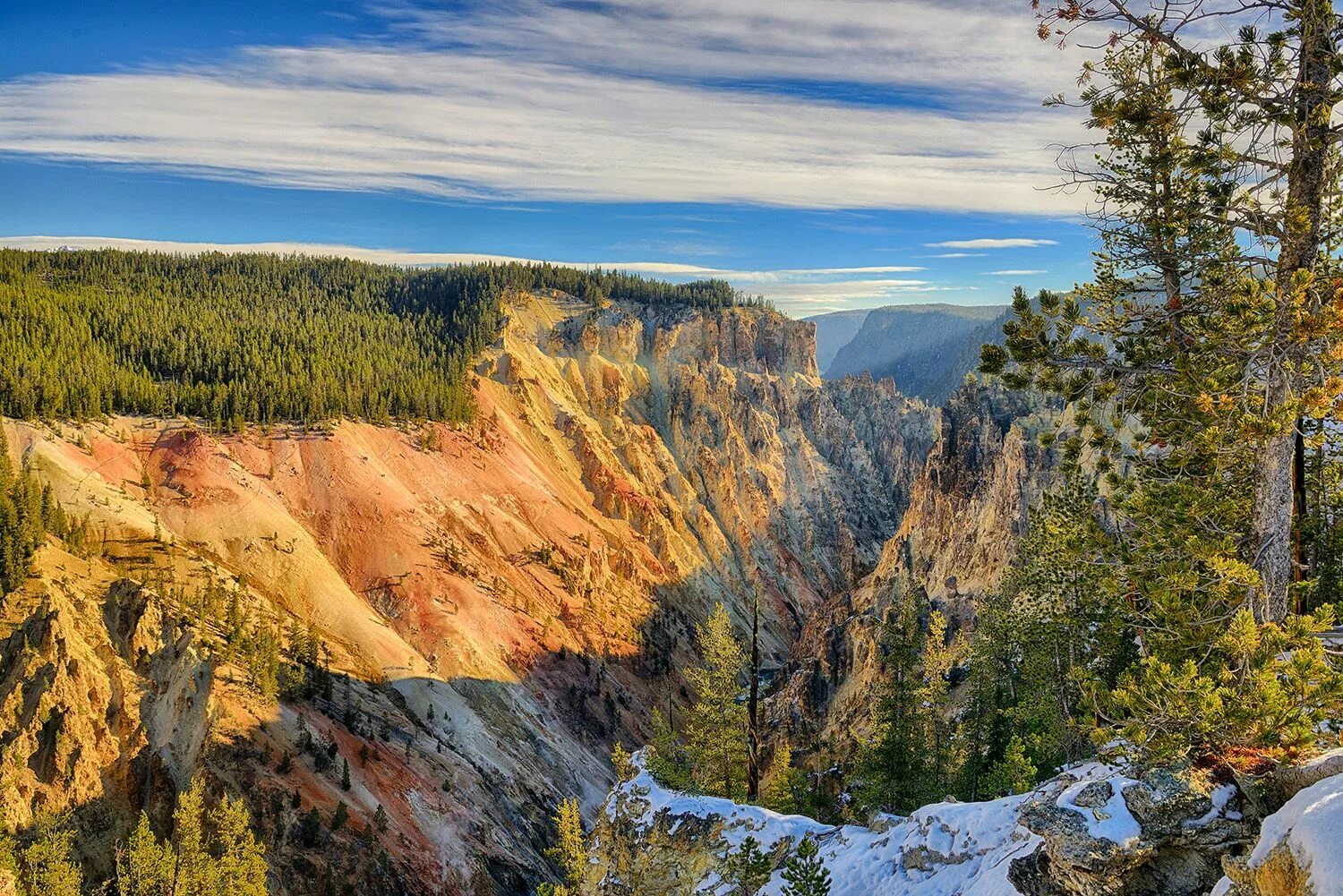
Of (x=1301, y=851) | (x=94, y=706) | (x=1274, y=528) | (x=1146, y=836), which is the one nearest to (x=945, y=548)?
(x=94, y=706)

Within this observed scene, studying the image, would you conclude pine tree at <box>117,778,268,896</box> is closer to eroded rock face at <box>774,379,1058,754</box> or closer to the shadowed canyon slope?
the shadowed canyon slope

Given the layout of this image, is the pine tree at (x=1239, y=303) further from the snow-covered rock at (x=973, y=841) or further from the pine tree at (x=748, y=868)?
the pine tree at (x=748, y=868)

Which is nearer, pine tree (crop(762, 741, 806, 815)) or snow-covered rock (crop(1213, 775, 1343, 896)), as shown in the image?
snow-covered rock (crop(1213, 775, 1343, 896))

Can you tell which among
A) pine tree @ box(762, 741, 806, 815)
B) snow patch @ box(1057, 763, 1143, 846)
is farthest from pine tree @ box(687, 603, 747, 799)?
snow patch @ box(1057, 763, 1143, 846)

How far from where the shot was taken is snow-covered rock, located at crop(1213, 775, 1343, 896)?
6.41 metres

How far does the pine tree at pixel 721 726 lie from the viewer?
1275 inches

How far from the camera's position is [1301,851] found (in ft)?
21.9

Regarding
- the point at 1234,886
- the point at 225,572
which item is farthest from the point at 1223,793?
the point at 225,572

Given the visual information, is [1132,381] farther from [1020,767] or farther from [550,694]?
[550,694]

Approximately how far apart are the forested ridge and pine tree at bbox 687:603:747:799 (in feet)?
192

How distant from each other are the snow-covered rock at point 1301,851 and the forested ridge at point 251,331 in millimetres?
76011

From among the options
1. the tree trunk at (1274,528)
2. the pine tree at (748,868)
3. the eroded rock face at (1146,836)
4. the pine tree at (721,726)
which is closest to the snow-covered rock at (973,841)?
the eroded rock face at (1146,836)

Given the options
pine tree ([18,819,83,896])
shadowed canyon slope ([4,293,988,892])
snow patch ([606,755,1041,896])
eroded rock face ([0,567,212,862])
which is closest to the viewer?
snow patch ([606,755,1041,896])

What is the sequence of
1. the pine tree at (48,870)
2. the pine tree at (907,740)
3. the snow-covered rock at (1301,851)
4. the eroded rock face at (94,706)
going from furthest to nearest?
1. the pine tree at (907,740)
2. the eroded rock face at (94,706)
3. the pine tree at (48,870)
4. the snow-covered rock at (1301,851)
